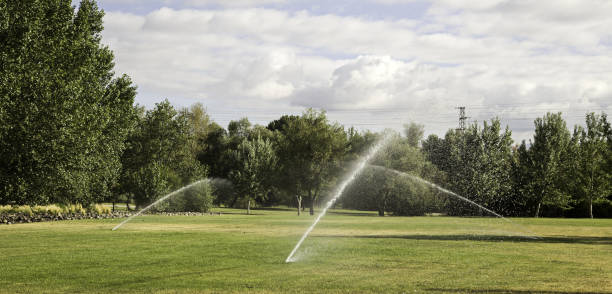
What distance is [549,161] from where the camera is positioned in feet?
270

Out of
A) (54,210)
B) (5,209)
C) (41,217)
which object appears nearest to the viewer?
(5,209)

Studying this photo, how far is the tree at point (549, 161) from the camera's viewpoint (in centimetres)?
8212

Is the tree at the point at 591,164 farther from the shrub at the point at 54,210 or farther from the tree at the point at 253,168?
the shrub at the point at 54,210

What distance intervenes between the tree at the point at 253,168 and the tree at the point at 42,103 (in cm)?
4256

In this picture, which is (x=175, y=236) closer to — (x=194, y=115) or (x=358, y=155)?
(x=358, y=155)

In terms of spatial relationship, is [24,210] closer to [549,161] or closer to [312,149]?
[312,149]

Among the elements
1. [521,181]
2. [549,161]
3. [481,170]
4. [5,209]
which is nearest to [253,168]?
[481,170]

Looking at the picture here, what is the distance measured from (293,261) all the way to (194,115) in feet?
294

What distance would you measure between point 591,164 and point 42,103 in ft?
243

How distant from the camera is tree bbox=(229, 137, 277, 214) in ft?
279

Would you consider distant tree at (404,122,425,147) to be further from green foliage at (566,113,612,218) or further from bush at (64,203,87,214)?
bush at (64,203,87,214)

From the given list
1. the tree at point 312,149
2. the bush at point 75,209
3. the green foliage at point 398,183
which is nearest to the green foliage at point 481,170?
the green foliage at point 398,183

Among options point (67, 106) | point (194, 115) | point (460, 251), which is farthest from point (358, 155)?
point (460, 251)

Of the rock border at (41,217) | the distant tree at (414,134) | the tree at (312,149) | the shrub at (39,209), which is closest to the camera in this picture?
the rock border at (41,217)
